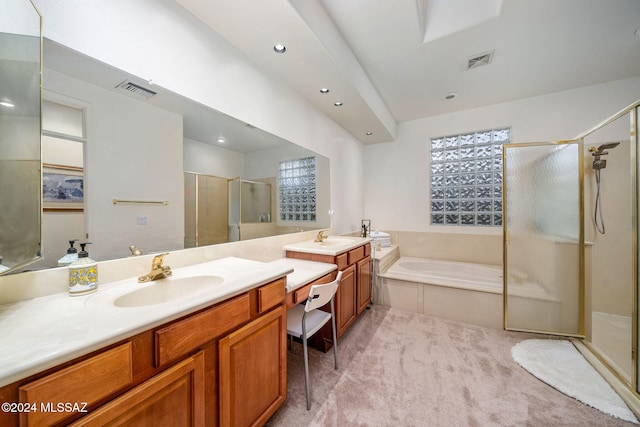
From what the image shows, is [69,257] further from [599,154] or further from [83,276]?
[599,154]

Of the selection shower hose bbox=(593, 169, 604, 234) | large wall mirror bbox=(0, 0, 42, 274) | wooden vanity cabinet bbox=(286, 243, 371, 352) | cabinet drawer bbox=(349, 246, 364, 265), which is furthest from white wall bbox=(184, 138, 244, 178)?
shower hose bbox=(593, 169, 604, 234)

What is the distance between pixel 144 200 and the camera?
1160 mm

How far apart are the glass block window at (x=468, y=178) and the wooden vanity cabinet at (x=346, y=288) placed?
1.77 m

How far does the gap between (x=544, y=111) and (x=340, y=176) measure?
263 centimetres

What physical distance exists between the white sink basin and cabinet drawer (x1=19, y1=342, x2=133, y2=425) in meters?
0.34

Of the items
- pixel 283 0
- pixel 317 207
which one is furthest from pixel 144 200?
pixel 317 207

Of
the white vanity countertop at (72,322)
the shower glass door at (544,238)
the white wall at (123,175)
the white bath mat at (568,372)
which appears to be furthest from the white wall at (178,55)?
the white bath mat at (568,372)

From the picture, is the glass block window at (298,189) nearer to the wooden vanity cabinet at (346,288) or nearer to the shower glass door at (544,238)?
the wooden vanity cabinet at (346,288)

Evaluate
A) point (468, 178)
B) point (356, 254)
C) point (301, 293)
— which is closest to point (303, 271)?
point (301, 293)

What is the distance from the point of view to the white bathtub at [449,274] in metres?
2.34

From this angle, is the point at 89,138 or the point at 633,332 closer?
the point at 89,138

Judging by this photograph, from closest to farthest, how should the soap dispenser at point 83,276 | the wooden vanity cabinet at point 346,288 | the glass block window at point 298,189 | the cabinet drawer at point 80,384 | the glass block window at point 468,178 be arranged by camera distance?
the cabinet drawer at point 80,384
the soap dispenser at point 83,276
the wooden vanity cabinet at point 346,288
the glass block window at point 298,189
the glass block window at point 468,178

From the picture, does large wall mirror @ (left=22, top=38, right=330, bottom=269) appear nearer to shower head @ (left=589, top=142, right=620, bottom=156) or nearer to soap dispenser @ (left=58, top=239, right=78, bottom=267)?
soap dispenser @ (left=58, top=239, right=78, bottom=267)

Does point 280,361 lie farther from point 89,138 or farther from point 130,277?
point 89,138
